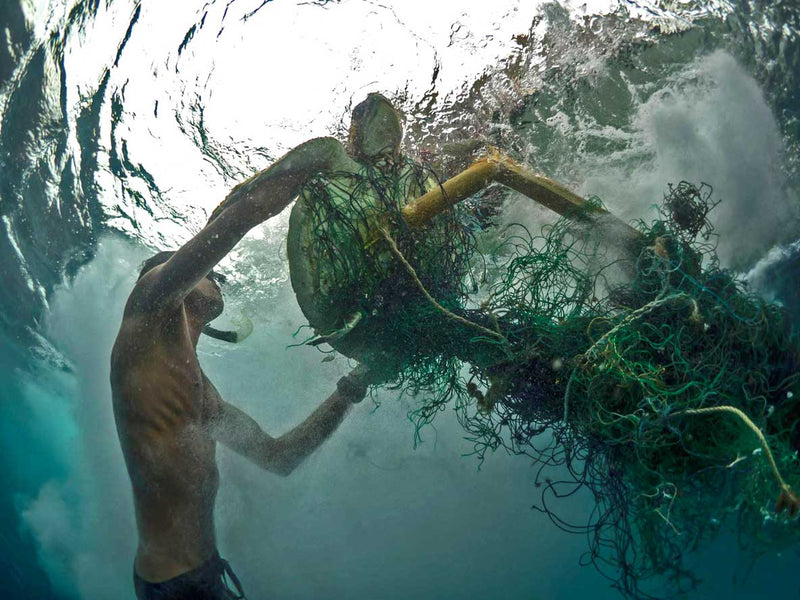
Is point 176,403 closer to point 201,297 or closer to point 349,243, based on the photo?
point 201,297

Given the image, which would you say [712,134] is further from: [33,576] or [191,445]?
[33,576]

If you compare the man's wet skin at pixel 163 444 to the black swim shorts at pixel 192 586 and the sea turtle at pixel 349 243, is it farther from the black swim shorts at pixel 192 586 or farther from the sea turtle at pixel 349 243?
the sea turtle at pixel 349 243

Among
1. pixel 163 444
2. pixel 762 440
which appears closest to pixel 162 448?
pixel 163 444

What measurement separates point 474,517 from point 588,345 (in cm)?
2500

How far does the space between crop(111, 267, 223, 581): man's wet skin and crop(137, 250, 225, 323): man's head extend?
338 millimetres

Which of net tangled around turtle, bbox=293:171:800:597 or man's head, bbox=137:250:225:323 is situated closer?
net tangled around turtle, bbox=293:171:800:597

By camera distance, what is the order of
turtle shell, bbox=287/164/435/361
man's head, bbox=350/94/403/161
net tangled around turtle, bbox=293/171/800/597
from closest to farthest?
1. net tangled around turtle, bbox=293/171/800/597
2. turtle shell, bbox=287/164/435/361
3. man's head, bbox=350/94/403/161

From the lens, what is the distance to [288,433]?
454cm

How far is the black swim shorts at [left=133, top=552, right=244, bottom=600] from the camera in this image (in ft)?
11.1

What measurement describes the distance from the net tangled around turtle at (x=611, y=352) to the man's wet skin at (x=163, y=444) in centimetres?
130

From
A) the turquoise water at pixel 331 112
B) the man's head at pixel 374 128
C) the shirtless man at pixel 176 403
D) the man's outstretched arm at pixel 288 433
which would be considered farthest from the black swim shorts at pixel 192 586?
the man's head at pixel 374 128

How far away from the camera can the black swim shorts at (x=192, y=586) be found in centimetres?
338

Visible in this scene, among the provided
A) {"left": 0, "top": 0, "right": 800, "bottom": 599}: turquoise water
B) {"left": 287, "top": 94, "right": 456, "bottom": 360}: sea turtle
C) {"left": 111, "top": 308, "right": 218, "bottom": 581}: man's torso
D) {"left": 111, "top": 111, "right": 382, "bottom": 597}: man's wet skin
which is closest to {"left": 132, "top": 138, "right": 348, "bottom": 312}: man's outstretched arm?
{"left": 111, "top": 111, "right": 382, "bottom": 597}: man's wet skin

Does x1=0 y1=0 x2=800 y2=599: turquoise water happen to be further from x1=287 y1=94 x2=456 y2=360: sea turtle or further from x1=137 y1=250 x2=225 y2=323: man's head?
x1=287 y1=94 x2=456 y2=360: sea turtle
